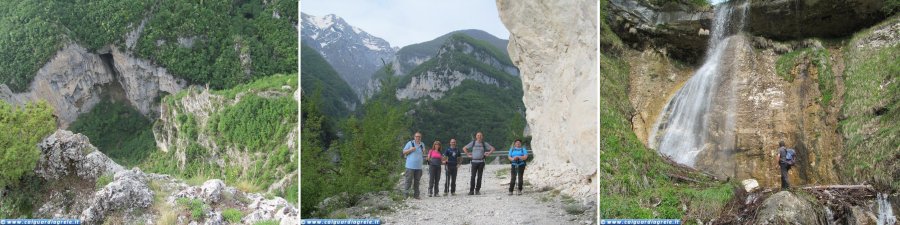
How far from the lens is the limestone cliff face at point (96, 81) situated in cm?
1608

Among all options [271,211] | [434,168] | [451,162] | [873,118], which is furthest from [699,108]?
[271,211]

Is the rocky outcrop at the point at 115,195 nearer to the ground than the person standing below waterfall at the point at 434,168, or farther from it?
nearer to the ground

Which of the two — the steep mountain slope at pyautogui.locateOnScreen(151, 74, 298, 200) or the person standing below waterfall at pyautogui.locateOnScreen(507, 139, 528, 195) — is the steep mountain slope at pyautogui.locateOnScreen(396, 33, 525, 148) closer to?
the person standing below waterfall at pyautogui.locateOnScreen(507, 139, 528, 195)

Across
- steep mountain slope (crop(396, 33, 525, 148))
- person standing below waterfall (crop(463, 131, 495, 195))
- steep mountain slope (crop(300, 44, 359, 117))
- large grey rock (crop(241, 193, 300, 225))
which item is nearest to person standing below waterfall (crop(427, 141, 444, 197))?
person standing below waterfall (crop(463, 131, 495, 195))

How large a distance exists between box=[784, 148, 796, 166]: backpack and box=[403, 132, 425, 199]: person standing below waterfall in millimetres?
4721

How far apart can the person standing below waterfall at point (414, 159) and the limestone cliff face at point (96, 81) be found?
13586mm

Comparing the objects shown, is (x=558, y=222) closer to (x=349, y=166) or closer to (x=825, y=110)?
(x=349, y=166)

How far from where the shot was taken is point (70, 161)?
6.88 m

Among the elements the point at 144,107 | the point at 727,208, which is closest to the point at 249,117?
the point at 727,208

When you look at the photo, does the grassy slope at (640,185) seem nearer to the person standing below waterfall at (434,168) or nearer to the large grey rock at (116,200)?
the person standing below waterfall at (434,168)

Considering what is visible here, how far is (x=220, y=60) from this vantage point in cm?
1341

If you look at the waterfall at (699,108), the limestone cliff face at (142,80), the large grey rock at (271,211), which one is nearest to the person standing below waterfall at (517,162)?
the large grey rock at (271,211)

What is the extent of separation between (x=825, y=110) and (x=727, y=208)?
7.34 feet

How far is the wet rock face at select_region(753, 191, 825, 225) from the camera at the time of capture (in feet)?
18.4
